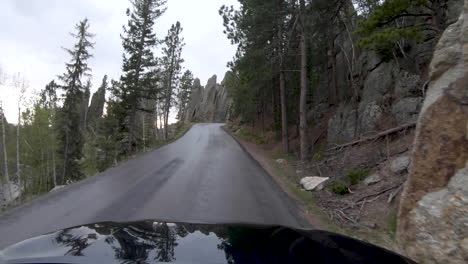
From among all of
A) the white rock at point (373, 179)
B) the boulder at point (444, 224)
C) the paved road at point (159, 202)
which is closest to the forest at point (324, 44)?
the white rock at point (373, 179)

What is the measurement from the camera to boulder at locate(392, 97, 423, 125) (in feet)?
38.4

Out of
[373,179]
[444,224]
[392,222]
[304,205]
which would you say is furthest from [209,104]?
[444,224]

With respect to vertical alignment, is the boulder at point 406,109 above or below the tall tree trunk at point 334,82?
below

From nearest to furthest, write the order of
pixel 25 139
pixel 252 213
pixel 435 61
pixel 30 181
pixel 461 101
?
pixel 461 101 < pixel 435 61 < pixel 252 213 < pixel 25 139 < pixel 30 181

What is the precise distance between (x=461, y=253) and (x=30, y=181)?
3886 centimetres

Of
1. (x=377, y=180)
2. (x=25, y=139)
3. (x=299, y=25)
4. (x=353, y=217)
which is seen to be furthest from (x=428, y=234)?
(x=25, y=139)

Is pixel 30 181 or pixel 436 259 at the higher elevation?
pixel 436 259

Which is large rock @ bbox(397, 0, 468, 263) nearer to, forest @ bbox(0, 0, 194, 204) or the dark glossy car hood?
the dark glossy car hood

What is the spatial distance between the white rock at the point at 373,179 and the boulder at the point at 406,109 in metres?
3.43

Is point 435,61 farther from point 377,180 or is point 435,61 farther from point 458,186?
point 377,180

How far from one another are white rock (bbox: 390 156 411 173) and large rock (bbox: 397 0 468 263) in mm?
4427

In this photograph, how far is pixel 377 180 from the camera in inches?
355

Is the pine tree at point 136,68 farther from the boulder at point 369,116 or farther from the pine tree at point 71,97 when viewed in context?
the boulder at point 369,116

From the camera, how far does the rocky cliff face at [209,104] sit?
7381cm
